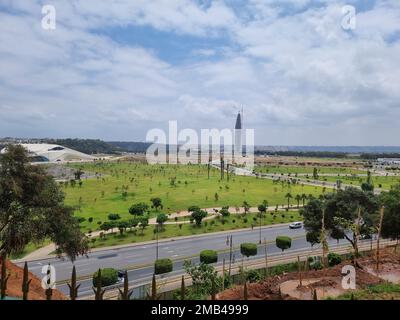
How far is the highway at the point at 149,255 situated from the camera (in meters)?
30.8

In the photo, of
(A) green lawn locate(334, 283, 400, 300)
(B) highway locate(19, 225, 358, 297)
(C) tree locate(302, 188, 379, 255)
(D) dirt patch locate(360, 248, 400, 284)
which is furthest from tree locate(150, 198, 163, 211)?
(A) green lawn locate(334, 283, 400, 300)

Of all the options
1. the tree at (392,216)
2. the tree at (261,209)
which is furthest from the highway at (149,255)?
the tree at (392,216)

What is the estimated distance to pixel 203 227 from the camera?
48.6 metres

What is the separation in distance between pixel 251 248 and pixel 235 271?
4.64m

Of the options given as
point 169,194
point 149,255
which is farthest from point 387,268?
point 169,194

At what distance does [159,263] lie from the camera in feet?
97.2

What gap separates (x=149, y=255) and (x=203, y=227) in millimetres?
12845

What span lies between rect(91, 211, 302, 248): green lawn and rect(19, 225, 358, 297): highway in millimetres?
1937

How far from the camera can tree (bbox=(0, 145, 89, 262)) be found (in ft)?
58.8

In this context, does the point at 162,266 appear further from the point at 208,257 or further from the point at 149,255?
the point at 149,255

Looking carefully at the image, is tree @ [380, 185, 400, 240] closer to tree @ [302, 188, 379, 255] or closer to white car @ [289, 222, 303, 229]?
tree @ [302, 188, 379, 255]

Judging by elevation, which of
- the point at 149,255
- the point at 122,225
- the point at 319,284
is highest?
the point at 319,284

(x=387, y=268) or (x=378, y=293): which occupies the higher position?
(x=378, y=293)
